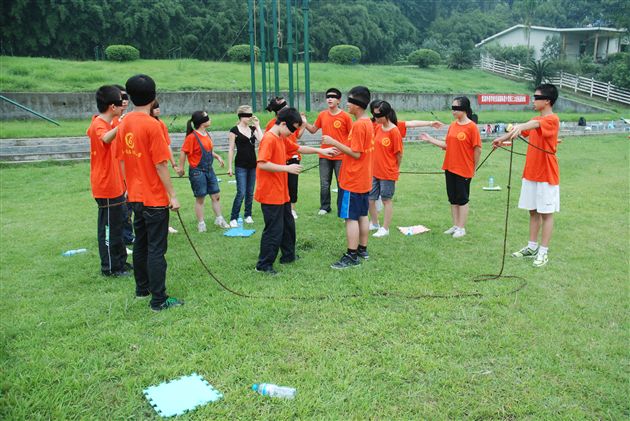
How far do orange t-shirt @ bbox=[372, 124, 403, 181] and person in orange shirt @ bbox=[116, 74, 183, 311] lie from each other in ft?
10.5

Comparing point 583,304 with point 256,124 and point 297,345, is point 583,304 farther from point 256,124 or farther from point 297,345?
point 256,124

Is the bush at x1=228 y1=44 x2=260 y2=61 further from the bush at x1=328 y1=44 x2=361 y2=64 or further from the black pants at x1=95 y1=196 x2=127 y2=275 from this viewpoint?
the black pants at x1=95 y1=196 x2=127 y2=275

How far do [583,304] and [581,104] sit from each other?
1264 inches

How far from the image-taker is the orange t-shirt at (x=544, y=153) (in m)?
5.38

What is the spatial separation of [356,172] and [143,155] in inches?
88.4

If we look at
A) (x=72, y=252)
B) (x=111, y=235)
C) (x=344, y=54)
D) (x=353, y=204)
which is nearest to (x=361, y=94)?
(x=353, y=204)

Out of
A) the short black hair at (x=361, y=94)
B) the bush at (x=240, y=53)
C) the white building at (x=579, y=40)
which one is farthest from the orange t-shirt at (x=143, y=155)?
the white building at (x=579, y=40)

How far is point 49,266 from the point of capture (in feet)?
18.4

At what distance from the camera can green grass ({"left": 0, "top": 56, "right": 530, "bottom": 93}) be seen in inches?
826

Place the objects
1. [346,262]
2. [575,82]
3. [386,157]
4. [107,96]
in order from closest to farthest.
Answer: [107,96], [346,262], [386,157], [575,82]

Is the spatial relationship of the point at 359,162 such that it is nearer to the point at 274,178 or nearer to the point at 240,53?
the point at 274,178

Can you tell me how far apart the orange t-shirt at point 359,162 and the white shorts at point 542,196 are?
75.8 inches

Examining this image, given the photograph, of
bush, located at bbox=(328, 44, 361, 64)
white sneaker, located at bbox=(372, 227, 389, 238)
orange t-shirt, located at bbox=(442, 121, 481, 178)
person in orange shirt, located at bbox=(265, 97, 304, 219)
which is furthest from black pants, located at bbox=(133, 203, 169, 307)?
bush, located at bbox=(328, 44, 361, 64)

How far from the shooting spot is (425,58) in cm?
3884
